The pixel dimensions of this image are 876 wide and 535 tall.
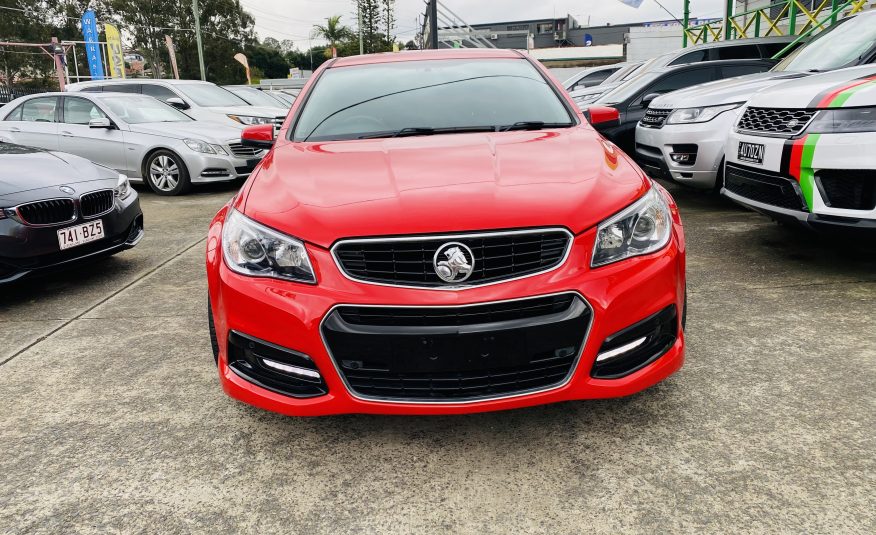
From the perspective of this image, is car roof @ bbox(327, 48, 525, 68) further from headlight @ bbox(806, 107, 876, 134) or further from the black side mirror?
the black side mirror

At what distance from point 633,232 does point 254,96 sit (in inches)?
471

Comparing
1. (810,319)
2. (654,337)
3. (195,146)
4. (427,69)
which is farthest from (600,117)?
(195,146)

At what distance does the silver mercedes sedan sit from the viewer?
786 cm

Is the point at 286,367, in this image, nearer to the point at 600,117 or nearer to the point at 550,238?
the point at 550,238

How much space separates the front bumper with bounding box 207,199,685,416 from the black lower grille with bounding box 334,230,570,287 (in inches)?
1.5

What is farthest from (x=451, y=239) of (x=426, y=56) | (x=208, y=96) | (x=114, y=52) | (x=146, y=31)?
(x=146, y=31)

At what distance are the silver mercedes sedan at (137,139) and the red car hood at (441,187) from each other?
18.7 feet

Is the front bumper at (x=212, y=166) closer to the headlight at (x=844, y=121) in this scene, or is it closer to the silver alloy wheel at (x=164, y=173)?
the silver alloy wheel at (x=164, y=173)

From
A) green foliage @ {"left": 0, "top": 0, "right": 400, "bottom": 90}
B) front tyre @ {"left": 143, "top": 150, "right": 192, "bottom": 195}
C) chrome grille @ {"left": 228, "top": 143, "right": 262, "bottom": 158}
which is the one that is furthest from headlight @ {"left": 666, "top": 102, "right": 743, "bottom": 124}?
green foliage @ {"left": 0, "top": 0, "right": 400, "bottom": 90}

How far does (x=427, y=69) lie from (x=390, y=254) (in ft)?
5.91

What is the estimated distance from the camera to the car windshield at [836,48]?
495cm

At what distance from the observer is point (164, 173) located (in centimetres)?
794

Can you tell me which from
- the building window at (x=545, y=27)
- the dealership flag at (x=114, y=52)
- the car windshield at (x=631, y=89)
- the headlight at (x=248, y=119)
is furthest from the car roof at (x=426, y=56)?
the building window at (x=545, y=27)

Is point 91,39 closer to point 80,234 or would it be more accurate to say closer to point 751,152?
point 80,234
